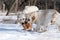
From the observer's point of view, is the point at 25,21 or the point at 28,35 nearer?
the point at 28,35

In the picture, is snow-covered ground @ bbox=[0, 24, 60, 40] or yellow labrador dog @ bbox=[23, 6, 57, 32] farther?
yellow labrador dog @ bbox=[23, 6, 57, 32]

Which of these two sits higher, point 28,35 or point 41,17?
point 41,17

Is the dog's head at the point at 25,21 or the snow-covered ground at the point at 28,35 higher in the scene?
the dog's head at the point at 25,21

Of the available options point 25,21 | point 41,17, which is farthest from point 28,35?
point 41,17

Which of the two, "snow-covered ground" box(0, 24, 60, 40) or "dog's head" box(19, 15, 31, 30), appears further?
"dog's head" box(19, 15, 31, 30)

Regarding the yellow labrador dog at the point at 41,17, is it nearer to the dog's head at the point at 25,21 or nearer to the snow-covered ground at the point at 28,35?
the dog's head at the point at 25,21

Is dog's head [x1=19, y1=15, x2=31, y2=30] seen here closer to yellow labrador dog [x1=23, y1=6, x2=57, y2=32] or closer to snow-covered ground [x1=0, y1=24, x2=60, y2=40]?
yellow labrador dog [x1=23, y1=6, x2=57, y2=32]

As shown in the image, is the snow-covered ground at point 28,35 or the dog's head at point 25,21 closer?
the snow-covered ground at point 28,35

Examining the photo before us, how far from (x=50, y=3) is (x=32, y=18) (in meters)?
8.81

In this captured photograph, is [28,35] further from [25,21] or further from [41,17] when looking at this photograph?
[41,17]

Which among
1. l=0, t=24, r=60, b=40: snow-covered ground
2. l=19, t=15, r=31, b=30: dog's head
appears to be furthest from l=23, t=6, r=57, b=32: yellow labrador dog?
l=0, t=24, r=60, b=40: snow-covered ground

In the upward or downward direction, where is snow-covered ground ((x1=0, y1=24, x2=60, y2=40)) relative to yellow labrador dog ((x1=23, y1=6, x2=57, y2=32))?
downward

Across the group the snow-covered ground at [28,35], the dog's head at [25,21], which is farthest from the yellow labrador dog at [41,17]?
the snow-covered ground at [28,35]

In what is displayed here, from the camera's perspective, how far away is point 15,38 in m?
3.48
